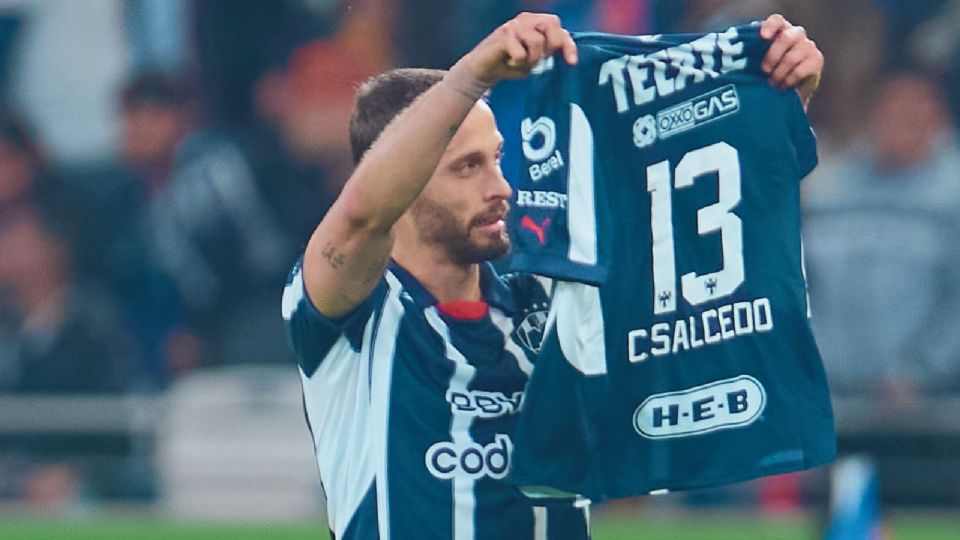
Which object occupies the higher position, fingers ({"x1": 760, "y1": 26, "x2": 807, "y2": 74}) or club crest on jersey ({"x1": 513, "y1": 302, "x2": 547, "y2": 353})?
fingers ({"x1": 760, "y1": 26, "x2": 807, "y2": 74})

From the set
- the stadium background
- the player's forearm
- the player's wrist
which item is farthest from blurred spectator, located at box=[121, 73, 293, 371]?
the player's wrist

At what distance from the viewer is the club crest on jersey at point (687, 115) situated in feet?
12.6

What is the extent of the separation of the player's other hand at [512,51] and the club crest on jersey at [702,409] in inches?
28.7

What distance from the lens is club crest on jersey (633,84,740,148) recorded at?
3828 millimetres

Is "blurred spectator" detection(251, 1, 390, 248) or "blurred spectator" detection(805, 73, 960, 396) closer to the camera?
"blurred spectator" detection(805, 73, 960, 396)

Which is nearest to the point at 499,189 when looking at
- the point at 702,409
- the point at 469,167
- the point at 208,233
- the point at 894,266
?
the point at 469,167

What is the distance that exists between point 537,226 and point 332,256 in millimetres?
409

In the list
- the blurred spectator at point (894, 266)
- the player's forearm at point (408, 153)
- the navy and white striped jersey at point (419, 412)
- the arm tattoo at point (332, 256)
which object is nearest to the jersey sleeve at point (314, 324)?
the navy and white striped jersey at point (419, 412)

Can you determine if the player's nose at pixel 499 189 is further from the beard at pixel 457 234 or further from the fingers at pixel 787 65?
the fingers at pixel 787 65

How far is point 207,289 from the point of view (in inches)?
414

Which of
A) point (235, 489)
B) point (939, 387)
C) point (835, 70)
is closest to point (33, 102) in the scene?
point (235, 489)

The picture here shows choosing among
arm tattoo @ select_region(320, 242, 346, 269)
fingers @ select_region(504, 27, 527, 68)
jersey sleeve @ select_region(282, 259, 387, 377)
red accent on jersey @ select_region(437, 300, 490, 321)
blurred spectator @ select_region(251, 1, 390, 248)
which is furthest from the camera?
blurred spectator @ select_region(251, 1, 390, 248)

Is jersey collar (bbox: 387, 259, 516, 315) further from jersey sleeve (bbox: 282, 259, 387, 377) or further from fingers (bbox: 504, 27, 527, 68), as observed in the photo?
fingers (bbox: 504, 27, 527, 68)

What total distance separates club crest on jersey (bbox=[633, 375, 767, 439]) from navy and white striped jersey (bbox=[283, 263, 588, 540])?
248mm
